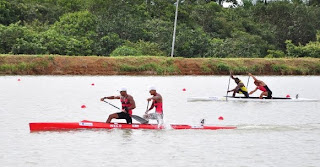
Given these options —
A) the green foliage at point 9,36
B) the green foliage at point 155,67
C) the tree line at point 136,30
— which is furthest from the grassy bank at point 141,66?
the green foliage at point 9,36

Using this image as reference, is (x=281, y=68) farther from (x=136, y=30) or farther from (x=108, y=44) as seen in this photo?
(x=108, y=44)

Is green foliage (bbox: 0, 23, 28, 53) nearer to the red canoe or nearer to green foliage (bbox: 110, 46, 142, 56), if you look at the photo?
green foliage (bbox: 110, 46, 142, 56)

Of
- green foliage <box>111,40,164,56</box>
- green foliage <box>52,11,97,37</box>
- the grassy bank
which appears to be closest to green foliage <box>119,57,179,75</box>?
the grassy bank

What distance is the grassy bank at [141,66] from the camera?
55.0 metres

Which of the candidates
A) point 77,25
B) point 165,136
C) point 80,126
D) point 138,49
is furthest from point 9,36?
point 165,136

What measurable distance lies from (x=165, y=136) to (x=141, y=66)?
3613 cm

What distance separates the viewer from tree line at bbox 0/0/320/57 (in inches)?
2372

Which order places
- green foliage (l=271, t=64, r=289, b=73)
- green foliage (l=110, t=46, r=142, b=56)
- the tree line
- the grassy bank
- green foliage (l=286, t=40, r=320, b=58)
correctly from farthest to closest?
green foliage (l=286, t=40, r=320, b=58)
green foliage (l=271, t=64, r=289, b=73)
green foliage (l=110, t=46, r=142, b=56)
the tree line
the grassy bank

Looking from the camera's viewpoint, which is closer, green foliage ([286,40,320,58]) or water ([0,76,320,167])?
water ([0,76,320,167])

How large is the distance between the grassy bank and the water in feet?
48.2

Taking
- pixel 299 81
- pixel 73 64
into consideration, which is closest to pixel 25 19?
pixel 73 64

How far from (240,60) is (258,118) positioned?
3414cm

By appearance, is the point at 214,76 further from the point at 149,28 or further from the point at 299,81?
the point at 149,28

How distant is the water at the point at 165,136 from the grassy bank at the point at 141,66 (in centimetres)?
1468
